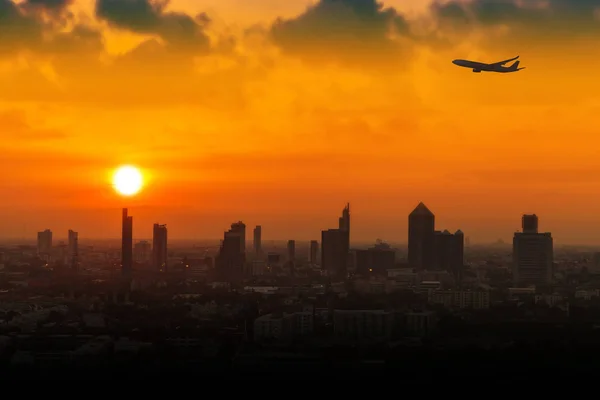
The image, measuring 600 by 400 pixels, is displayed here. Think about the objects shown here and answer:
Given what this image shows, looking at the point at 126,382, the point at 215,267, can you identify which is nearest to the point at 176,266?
the point at 215,267

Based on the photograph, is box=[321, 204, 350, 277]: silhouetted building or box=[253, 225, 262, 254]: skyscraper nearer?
box=[321, 204, 350, 277]: silhouetted building

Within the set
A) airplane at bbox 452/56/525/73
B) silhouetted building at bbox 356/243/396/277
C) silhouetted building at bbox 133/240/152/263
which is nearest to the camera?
airplane at bbox 452/56/525/73

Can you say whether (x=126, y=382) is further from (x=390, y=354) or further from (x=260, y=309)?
(x=260, y=309)

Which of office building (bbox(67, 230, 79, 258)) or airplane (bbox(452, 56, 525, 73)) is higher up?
airplane (bbox(452, 56, 525, 73))

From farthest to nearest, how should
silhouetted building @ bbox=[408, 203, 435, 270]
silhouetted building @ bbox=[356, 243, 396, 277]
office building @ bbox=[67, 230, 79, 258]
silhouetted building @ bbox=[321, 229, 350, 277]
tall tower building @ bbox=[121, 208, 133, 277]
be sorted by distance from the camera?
1. office building @ bbox=[67, 230, 79, 258]
2. silhouetted building @ bbox=[408, 203, 435, 270]
3. silhouetted building @ bbox=[321, 229, 350, 277]
4. silhouetted building @ bbox=[356, 243, 396, 277]
5. tall tower building @ bbox=[121, 208, 133, 277]

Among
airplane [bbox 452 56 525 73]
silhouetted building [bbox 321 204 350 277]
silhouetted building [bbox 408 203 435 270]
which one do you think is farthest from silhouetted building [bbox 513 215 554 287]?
airplane [bbox 452 56 525 73]

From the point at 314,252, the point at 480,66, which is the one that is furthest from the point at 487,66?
the point at 314,252

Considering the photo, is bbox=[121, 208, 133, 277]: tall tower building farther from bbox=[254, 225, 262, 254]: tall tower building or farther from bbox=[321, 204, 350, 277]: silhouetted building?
bbox=[254, 225, 262, 254]: tall tower building
